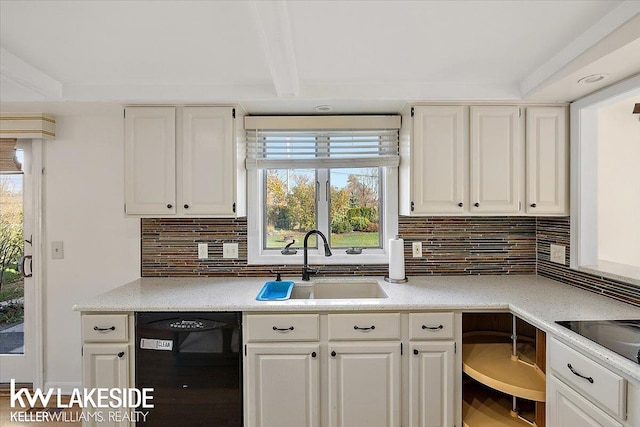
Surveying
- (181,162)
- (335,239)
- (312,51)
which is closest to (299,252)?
(335,239)

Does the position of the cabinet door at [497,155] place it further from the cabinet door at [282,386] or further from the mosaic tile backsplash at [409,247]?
the cabinet door at [282,386]

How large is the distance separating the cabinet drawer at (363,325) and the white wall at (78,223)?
5.39ft

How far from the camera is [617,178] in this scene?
2199 mm

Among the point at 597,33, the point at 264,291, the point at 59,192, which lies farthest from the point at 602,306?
the point at 59,192

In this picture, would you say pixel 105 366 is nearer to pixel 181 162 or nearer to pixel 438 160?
pixel 181 162

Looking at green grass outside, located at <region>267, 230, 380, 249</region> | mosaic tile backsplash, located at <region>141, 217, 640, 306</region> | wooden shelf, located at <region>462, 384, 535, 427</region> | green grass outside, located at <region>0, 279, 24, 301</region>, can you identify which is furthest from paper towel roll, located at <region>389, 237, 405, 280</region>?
green grass outside, located at <region>0, 279, 24, 301</region>

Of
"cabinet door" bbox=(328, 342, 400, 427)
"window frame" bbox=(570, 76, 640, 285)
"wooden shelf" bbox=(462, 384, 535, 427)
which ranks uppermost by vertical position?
"window frame" bbox=(570, 76, 640, 285)

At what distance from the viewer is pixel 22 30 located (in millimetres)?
1544

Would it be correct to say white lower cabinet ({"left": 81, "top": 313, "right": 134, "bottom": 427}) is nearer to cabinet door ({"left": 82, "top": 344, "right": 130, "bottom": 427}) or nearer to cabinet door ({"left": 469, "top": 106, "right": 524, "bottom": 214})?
cabinet door ({"left": 82, "top": 344, "right": 130, "bottom": 427})

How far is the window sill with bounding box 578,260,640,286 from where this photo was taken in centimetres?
182

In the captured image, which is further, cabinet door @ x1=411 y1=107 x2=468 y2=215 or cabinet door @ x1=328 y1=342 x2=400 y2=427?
cabinet door @ x1=411 y1=107 x2=468 y2=215

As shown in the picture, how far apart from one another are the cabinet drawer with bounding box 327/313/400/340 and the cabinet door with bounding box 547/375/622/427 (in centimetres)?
74

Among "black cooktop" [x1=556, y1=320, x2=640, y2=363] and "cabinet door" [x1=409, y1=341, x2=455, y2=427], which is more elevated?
"black cooktop" [x1=556, y1=320, x2=640, y2=363]

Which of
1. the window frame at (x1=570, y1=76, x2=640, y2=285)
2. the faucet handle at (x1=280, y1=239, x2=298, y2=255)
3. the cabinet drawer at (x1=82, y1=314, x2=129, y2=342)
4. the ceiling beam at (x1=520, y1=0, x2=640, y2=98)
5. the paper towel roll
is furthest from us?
the faucet handle at (x1=280, y1=239, x2=298, y2=255)
